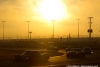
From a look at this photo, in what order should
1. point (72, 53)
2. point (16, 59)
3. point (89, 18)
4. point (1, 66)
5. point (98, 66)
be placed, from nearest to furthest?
1. point (98, 66)
2. point (1, 66)
3. point (16, 59)
4. point (72, 53)
5. point (89, 18)

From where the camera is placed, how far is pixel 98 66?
27.2 meters

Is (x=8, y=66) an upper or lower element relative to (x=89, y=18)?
lower

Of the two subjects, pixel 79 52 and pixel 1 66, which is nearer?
pixel 1 66

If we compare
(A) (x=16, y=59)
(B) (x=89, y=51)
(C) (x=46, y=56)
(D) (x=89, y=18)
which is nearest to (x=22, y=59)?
(A) (x=16, y=59)

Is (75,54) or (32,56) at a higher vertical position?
(32,56)

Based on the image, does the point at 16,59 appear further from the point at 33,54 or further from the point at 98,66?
the point at 98,66

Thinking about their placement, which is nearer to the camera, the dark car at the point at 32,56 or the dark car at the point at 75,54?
the dark car at the point at 32,56

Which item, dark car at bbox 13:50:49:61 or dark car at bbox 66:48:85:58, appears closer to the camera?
dark car at bbox 13:50:49:61

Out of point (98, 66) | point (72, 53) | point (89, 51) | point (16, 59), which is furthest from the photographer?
point (89, 51)

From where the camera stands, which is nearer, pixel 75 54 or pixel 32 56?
pixel 32 56

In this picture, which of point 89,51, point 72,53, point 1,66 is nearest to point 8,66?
point 1,66

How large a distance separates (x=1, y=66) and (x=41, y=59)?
28.6 ft

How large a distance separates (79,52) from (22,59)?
43.6 feet

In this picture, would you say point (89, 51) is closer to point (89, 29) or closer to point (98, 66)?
point (98, 66)
